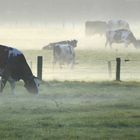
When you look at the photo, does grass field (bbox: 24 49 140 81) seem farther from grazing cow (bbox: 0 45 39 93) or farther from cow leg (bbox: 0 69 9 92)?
cow leg (bbox: 0 69 9 92)

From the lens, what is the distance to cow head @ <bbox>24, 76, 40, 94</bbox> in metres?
24.0

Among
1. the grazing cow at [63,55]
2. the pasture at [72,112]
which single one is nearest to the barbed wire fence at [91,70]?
the grazing cow at [63,55]

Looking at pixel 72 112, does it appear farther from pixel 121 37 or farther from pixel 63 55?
pixel 121 37

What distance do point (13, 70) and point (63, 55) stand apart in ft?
69.4

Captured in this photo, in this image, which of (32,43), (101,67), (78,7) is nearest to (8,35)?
(32,43)

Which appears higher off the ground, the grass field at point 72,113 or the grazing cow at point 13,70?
the grazing cow at point 13,70

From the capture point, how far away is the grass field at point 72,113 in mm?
15023

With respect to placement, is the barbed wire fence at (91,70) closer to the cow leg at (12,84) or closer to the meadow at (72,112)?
the meadow at (72,112)

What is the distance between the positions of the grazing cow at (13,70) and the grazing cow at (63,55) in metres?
20.1

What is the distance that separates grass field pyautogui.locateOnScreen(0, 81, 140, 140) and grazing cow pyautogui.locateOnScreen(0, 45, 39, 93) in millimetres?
375

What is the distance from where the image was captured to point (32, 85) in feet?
79.3

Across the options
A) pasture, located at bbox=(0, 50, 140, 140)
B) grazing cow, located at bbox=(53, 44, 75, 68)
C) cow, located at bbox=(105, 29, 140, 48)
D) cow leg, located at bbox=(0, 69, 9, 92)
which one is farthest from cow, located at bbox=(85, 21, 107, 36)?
cow leg, located at bbox=(0, 69, 9, 92)

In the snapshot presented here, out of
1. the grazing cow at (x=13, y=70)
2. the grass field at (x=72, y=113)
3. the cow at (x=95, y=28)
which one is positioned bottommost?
the grass field at (x=72, y=113)

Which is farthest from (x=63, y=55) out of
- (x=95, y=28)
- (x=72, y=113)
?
(x=95, y=28)
